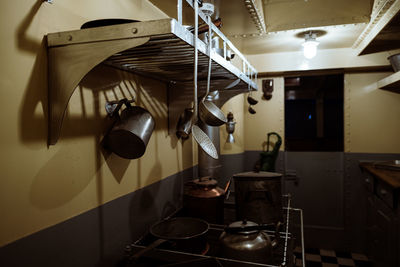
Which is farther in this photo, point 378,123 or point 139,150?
point 378,123

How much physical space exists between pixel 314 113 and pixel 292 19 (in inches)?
206

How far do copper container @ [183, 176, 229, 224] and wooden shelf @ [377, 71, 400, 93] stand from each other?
191 centimetres

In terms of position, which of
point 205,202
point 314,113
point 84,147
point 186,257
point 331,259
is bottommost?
point 331,259

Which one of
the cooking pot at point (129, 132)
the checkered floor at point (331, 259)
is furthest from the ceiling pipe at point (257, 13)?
the checkered floor at point (331, 259)

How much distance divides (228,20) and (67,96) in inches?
59.1

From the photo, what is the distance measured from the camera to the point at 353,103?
319 centimetres

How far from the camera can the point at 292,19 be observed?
220 cm

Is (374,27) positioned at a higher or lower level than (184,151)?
higher

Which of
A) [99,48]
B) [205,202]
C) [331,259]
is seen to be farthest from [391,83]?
[99,48]

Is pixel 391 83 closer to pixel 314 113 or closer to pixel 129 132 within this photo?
pixel 129 132

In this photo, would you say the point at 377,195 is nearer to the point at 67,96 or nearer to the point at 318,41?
the point at 318,41

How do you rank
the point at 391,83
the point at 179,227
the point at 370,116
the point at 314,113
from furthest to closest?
1. the point at 314,113
2. the point at 370,116
3. the point at 391,83
4. the point at 179,227

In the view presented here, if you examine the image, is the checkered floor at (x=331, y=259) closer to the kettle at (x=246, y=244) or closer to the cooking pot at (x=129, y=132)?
the kettle at (x=246, y=244)

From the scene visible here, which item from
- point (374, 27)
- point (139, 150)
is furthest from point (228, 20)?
point (139, 150)
